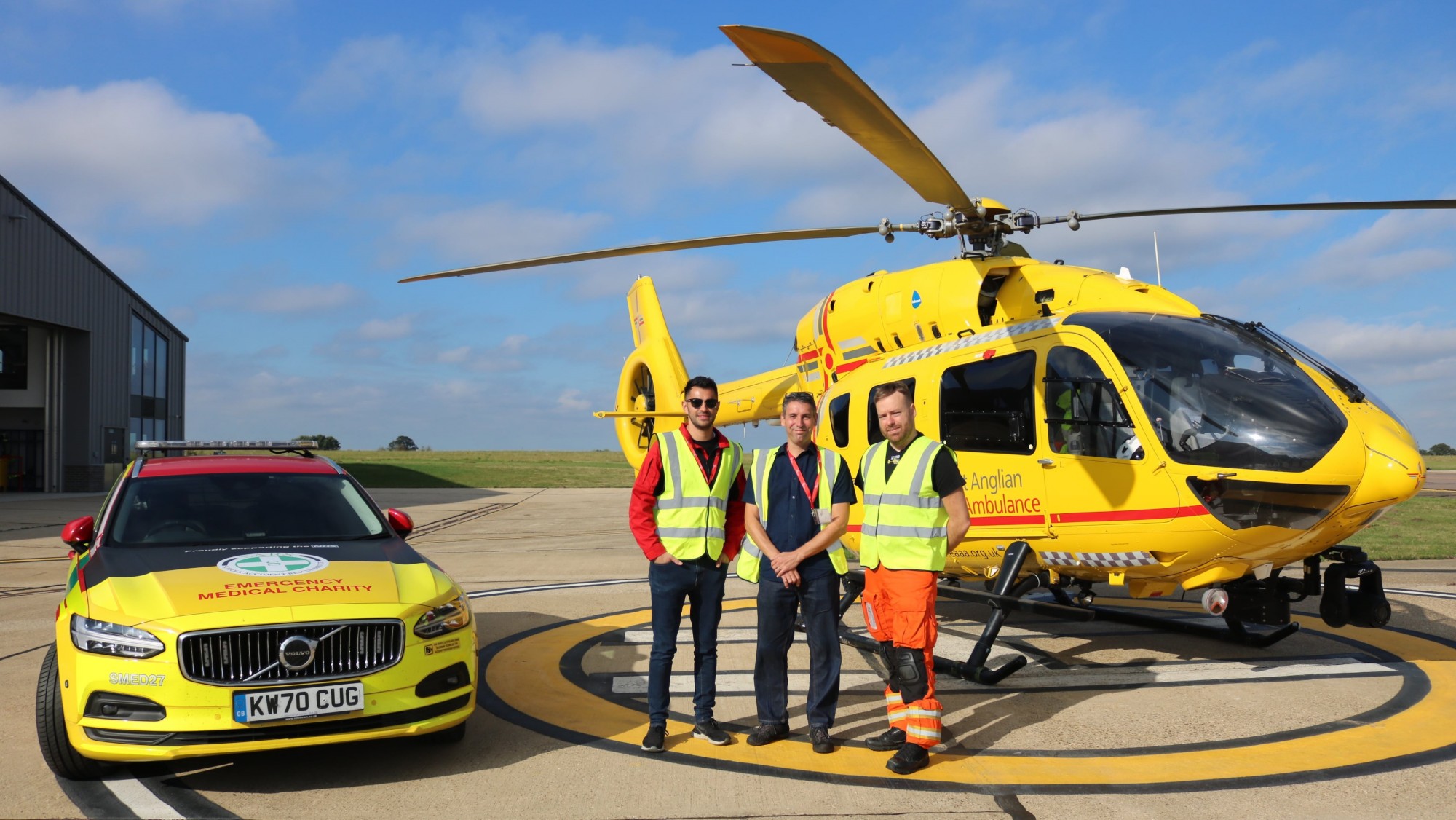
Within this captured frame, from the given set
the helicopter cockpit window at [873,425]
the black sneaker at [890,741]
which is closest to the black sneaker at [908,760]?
the black sneaker at [890,741]

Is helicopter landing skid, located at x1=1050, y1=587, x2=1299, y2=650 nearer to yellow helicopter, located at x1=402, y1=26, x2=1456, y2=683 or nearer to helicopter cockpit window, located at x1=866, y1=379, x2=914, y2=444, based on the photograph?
yellow helicopter, located at x1=402, y1=26, x2=1456, y2=683

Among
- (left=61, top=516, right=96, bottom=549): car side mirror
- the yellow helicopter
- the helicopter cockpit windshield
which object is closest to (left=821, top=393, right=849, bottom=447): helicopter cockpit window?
the yellow helicopter

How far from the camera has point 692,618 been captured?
4.86m

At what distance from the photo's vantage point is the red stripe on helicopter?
5684 millimetres

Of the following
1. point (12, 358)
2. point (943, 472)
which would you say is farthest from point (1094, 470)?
point (12, 358)

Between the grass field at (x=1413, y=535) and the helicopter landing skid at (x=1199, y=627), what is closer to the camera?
the helicopter landing skid at (x=1199, y=627)

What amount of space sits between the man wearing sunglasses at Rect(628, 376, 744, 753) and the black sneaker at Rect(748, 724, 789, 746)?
135 millimetres

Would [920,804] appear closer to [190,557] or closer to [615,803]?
[615,803]

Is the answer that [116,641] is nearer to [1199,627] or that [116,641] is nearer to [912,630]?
[912,630]

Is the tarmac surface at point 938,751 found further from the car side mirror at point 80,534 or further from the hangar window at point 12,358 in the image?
the hangar window at point 12,358

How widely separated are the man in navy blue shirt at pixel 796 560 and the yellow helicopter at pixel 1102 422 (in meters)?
1.63

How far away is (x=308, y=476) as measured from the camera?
19.5ft

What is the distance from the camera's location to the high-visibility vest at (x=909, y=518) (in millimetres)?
4734

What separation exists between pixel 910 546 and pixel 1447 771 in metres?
2.64
